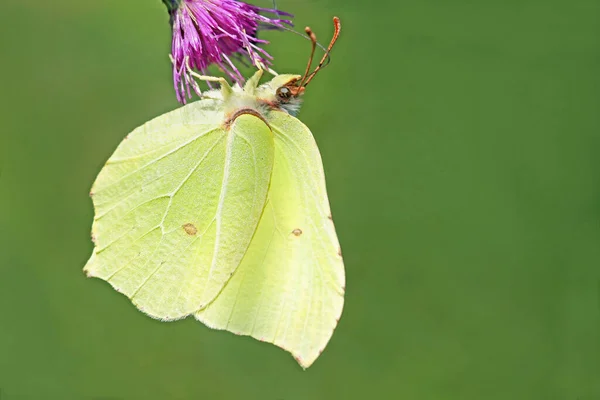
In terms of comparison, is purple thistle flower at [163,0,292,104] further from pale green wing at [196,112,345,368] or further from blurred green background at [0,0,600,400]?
blurred green background at [0,0,600,400]

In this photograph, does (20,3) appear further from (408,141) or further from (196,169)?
(408,141)

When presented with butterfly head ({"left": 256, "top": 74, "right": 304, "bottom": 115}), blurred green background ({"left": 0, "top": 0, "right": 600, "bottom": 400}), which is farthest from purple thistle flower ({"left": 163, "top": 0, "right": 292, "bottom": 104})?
blurred green background ({"left": 0, "top": 0, "right": 600, "bottom": 400})

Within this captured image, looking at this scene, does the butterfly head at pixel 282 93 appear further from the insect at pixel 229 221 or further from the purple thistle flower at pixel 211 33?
the purple thistle flower at pixel 211 33

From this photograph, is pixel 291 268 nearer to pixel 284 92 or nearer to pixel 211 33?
pixel 284 92

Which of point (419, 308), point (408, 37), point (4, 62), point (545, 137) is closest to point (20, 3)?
point (4, 62)

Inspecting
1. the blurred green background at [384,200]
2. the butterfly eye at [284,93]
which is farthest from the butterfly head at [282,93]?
the blurred green background at [384,200]
